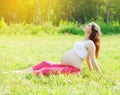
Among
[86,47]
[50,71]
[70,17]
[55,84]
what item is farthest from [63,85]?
[70,17]

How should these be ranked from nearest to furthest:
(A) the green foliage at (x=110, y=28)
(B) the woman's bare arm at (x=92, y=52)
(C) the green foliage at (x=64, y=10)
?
(B) the woman's bare arm at (x=92, y=52) < (A) the green foliage at (x=110, y=28) < (C) the green foliage at (x=64, y=10)

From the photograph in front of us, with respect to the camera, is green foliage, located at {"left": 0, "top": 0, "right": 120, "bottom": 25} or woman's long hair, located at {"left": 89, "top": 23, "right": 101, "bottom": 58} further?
green foliage, located at {"left": 0, "top": 0, "right": 120, "bottom": 25}

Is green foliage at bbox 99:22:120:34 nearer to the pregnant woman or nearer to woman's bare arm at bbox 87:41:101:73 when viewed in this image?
the pregnant woman

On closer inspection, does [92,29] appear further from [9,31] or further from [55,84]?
[9,31]

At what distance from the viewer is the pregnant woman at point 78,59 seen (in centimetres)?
677

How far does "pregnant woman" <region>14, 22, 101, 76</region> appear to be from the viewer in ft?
22.2

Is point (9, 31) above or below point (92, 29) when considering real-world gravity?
below

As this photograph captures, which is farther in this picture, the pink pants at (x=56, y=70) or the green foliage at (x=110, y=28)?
the green foliage at (x=110, y=28)

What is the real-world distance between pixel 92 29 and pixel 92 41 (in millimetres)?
249

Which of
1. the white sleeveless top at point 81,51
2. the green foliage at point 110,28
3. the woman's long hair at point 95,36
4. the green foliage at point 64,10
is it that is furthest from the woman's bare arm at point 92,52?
the green foliage at point 64,10

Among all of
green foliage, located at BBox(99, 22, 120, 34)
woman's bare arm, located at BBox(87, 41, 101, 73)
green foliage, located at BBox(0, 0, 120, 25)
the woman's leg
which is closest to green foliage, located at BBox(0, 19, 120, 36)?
green foliage, located at BBox(99, 22, 120, 34)

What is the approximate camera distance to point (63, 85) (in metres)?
5.90

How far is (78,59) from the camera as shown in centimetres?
707

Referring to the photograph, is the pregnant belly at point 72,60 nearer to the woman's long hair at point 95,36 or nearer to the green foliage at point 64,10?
the woman's long hair at point 95,36
